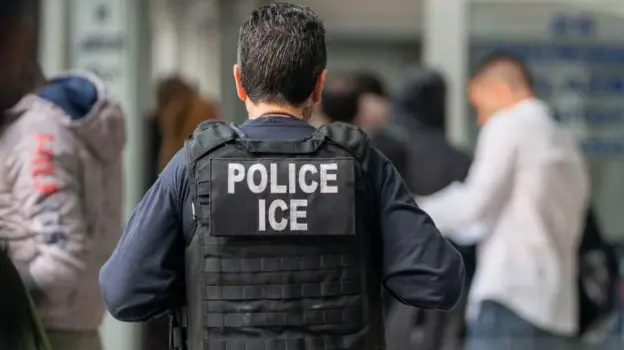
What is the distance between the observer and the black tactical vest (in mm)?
2102

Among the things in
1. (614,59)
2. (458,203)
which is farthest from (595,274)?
(614,59)

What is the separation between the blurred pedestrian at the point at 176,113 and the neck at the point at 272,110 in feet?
6.47

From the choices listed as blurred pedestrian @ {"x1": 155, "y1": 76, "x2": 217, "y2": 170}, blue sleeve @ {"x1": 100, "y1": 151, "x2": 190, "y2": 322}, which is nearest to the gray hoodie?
blue sleeve @ {"x1": 100, "y1": 151, "x2": 190, "y2": 322}

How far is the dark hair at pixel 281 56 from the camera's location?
2.15m

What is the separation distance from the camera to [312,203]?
6.96 feet

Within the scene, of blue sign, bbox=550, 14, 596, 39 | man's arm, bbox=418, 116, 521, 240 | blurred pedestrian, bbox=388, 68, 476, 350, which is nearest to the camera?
man's arm, bbox=418, 116, 521, 240

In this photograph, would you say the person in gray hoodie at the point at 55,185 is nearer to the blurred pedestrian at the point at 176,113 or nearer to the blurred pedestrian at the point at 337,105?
the blurred pedestrian at the point at 176,113

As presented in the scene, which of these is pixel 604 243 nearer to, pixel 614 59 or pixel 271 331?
pixel 614 59

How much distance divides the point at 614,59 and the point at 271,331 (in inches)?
170

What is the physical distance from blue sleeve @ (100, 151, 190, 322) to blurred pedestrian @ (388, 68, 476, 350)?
210 centimetres

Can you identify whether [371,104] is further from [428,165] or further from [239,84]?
[239,84]

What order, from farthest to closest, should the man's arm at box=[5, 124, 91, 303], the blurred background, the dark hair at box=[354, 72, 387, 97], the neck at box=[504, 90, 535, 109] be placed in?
the dark hair at box=[354, 72, 387, 97] < the blurred background < the neck at box=[504, 90, 535, 109] < the man's arm at box=[5, 124, 91, 303]

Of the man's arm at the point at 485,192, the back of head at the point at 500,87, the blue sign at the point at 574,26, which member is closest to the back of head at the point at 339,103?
the man's arm at the point at 485,192

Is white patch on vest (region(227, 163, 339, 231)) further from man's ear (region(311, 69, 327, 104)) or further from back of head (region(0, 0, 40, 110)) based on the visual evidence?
back of head (region(0, 0, 40, 110))
